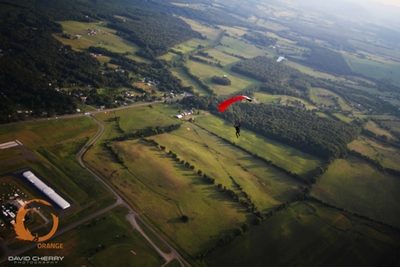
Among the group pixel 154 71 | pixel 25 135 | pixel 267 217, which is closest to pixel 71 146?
pixel 25 135

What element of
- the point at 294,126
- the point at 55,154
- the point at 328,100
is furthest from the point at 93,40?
the point at 328,100

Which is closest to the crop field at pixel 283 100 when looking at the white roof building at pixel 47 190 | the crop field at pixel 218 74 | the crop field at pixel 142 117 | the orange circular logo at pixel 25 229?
the crop field at pixel 218 74

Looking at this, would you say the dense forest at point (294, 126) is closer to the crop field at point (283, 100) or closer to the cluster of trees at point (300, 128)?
the cluster of trees at point (300, 128)

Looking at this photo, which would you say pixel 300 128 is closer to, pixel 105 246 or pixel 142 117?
pixel 142 117

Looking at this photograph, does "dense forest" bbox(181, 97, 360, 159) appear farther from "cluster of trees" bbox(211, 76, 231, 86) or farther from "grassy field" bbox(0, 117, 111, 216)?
"grassy field" bbox(0, 117, 111, 216)

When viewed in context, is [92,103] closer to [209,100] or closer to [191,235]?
[209,100]

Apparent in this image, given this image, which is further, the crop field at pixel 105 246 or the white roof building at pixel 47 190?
the white roof building at pixel 47 190

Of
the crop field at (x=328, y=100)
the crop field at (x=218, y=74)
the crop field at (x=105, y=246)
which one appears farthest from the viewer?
the crop field at (x=328, y=100)

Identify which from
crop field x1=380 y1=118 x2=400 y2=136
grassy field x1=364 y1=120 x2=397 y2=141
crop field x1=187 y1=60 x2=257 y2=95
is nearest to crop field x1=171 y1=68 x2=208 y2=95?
crop field x1=187 y1=60 x2=257 y2=95
